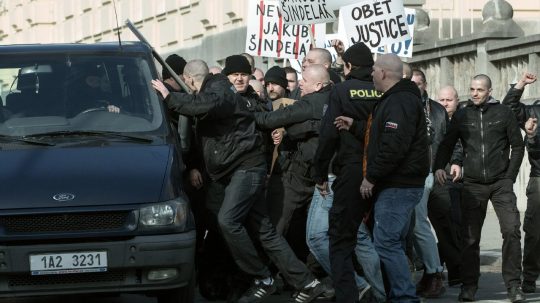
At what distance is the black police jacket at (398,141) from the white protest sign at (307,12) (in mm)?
7305

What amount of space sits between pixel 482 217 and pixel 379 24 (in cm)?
451

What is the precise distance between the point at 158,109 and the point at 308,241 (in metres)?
1.59

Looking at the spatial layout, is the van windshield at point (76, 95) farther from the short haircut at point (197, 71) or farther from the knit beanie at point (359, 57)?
the knit beanie at point (359, 57)

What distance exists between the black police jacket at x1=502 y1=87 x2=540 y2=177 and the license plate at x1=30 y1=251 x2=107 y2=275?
4.28 meters

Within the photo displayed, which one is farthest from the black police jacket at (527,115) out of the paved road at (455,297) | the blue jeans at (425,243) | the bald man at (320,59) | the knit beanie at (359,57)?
the knit beanie at (359,57)

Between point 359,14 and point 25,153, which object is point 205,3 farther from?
point 25,153

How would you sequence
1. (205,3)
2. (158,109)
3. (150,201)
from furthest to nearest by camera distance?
(205,3), (158,109), (150,201)

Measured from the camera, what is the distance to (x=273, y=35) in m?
22.8

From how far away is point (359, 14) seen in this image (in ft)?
61.8

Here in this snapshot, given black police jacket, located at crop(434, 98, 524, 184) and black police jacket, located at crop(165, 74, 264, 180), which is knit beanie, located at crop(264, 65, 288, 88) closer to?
black police jacket, located at crop(434, 98, 524, 184)

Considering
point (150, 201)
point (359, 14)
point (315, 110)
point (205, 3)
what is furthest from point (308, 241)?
point (205, 3)

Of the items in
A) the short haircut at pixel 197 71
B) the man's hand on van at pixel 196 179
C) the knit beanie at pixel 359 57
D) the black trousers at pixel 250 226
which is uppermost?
the knit beanie at pixel 359 57

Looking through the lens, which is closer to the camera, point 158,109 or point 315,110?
point 158,109

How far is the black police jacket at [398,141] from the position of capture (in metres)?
12.3
